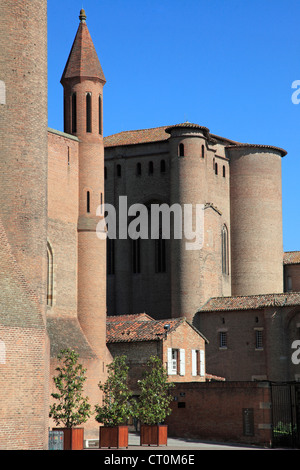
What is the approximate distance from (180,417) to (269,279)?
2372cm

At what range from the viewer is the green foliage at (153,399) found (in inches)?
1481

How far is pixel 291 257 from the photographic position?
228ft

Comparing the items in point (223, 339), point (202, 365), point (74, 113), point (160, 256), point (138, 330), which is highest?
point (74, 113)

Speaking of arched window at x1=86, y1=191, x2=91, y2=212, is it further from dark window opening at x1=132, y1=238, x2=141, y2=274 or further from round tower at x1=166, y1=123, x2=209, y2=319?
dark window opening at x1=132, y1=238, x2=141, y2=274

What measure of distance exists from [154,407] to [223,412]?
5.84 metres

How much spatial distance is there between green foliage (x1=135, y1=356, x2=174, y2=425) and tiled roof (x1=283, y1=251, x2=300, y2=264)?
1070 inches

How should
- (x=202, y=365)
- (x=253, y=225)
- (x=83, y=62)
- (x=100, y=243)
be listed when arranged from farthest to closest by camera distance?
(x=253, y=225)
(x=202, y=365)
(x=83, y=62)
(x=100, y=243)

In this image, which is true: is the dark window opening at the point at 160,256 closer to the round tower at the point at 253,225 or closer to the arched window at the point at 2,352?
the round tower at the point at 253,225

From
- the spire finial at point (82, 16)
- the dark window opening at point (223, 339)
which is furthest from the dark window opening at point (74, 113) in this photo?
the dark window opening at point (223, 339)

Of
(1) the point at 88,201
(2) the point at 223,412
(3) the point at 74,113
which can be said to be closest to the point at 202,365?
(2) the point at 223,412

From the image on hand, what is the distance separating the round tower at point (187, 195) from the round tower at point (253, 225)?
19.8 ft

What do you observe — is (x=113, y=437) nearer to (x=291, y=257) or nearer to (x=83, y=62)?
(x=83, y=62)

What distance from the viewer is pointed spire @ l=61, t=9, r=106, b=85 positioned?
4819 cm
